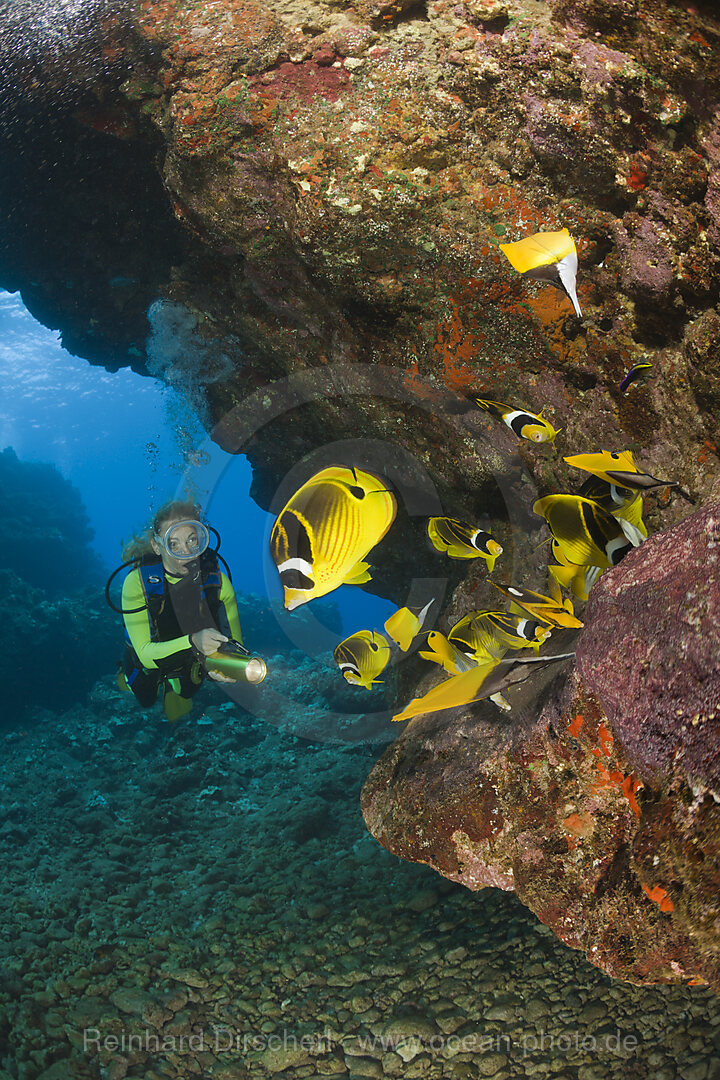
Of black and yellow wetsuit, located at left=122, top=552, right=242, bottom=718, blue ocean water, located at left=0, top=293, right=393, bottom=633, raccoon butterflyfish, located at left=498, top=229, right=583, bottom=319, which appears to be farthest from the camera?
blue ocean water, located at left=0, top=293, right=393, bottom=633

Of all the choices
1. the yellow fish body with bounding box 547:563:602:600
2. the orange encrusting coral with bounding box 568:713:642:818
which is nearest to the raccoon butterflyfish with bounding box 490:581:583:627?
the yellow fish body with bounding box 547:563:602:600

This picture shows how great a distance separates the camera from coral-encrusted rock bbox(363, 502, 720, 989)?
1.33 m

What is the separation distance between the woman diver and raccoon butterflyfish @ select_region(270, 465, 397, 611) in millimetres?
3027

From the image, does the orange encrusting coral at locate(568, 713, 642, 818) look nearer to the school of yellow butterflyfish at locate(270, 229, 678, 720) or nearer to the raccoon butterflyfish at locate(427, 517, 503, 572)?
the school of yellow butterflyfish at locate(270, 229, 678, 720)

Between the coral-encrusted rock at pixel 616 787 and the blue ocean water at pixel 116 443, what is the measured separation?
1.11 metres

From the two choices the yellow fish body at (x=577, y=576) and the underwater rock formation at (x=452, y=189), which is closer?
the yellow fish body at (x=577, y=576)

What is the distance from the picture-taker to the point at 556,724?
1994 mm

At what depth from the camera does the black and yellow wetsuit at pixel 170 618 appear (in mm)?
4113

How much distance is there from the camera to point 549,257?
71.4 inches

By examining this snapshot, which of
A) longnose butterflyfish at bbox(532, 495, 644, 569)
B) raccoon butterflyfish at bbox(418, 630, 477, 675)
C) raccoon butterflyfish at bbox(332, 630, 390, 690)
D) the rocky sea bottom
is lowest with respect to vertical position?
the rocky sea bottom

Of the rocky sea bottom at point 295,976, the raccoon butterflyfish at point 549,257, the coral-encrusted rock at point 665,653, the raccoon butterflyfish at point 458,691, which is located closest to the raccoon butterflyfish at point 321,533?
the raccoon butterflyfish at point 458,691

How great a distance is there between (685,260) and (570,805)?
264 cm

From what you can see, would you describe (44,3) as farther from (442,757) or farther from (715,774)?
(715,774)

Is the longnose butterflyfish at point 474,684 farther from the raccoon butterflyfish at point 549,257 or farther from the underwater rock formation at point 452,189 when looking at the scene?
the underwater rock formation at point 452,189
